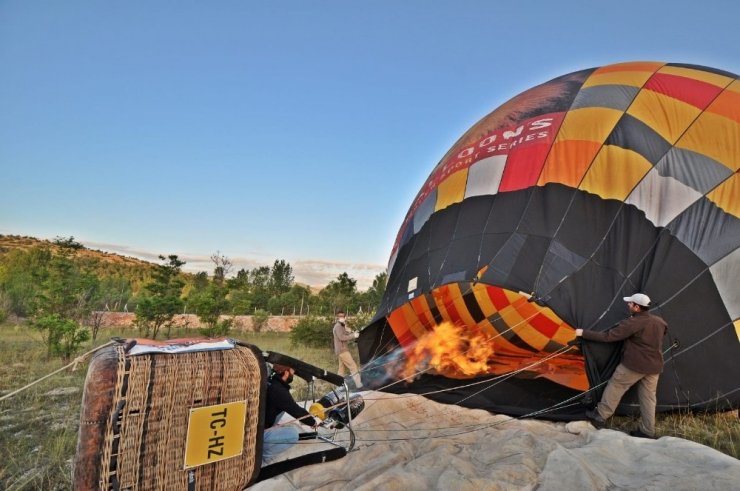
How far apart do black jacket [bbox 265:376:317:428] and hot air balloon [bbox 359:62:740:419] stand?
92.9 inches

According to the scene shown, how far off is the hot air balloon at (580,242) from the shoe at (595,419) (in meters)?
0.25

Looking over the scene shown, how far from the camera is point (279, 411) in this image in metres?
3.51

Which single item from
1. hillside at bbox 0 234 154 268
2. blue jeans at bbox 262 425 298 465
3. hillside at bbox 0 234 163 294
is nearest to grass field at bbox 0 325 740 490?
blue jeans at bbox 262 425 298 465

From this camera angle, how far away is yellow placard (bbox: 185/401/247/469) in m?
2.56

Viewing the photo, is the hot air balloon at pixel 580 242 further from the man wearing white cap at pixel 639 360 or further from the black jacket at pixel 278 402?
the black jacket at pixel 278 402

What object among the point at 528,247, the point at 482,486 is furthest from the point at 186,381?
the point at 528,247

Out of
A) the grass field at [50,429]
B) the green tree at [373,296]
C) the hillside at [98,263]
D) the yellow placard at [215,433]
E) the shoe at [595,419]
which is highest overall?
the hillside at [98,263]

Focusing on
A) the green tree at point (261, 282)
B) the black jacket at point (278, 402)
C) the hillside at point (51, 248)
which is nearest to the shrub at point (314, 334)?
the black jacket at point (278, 402)

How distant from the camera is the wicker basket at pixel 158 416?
7.34 feet

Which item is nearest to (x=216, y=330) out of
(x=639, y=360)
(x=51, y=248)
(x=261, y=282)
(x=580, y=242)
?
→ (x=580, y=242)

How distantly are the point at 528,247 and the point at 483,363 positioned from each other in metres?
2.18

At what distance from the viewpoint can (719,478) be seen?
2.67 m

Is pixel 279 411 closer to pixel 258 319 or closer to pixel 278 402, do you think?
pixel 278 402

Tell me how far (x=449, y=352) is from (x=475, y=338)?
42 cm
